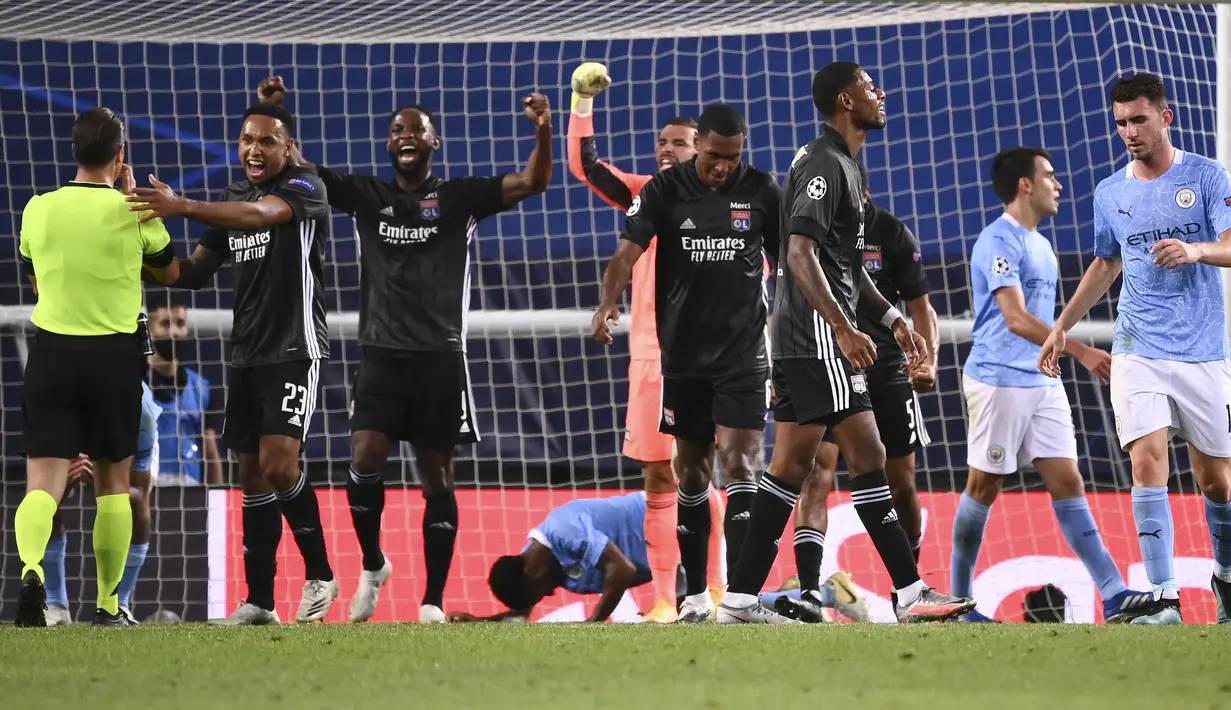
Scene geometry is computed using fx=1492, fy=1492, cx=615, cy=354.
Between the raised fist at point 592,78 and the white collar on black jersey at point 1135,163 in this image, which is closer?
the white collar on black jersey at point 1135,163

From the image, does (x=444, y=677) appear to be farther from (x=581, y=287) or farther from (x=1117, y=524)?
(x=581, y=287)

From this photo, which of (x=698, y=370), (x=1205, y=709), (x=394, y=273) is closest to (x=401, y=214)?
(x=394, y=273)

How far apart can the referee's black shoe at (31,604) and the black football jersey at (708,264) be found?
2401 millimetres

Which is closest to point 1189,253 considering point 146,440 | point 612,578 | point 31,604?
point 612,578

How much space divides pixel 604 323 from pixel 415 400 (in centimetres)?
82

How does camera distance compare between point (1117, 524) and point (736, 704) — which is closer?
point (736, 704)

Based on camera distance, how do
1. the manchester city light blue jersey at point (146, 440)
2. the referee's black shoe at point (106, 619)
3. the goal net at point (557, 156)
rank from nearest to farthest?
the referee's black shoe at point (106, 619), the manchester city light blue jersey at point (146, 440), the goal net at point (557, 156)

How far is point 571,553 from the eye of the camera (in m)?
6.93

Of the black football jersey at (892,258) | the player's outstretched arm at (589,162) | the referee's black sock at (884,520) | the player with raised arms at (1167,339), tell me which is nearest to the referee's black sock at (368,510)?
the player's outstretched arm at (589,162)

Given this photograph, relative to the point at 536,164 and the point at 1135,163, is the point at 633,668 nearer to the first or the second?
the point at 536,164

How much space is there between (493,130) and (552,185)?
0.67 metres

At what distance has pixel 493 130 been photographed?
36.0 feet

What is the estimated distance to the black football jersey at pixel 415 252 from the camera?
5867 millimetres

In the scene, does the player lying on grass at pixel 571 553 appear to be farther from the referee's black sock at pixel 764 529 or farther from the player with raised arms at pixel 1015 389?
the referee's black sock at pixel 764 529
